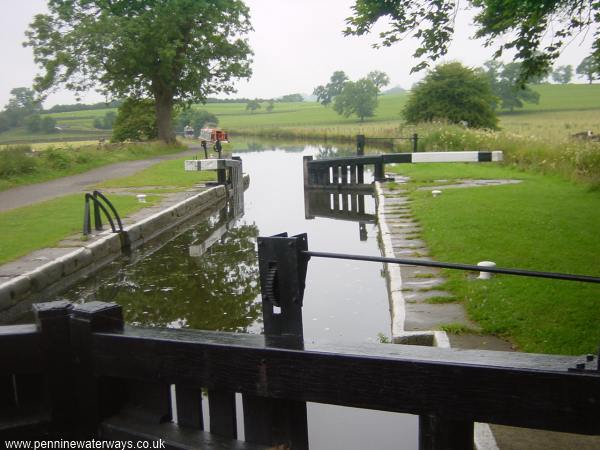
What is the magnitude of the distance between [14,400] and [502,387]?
2230 mm

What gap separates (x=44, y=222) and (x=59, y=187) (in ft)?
20.8

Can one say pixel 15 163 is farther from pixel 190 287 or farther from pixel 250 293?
pixel 250 293

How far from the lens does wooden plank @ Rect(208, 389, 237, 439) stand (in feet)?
9.12

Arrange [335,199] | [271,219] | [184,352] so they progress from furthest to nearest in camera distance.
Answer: [335,199] < [271,219] < [184,352]

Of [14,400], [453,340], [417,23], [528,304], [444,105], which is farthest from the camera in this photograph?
[444,105]

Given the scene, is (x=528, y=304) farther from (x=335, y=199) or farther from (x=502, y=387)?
(x=335, y=199)

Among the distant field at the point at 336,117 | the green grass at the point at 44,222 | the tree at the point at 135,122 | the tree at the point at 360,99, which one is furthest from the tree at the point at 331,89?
the green grass at the point at 44,222

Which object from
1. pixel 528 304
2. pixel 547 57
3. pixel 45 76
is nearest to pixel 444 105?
pixel 45 76

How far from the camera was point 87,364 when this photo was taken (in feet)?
9.45

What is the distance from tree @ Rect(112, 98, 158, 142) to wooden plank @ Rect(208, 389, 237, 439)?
32.2 meters

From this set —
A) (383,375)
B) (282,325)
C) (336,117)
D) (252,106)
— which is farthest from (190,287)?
(252,106)

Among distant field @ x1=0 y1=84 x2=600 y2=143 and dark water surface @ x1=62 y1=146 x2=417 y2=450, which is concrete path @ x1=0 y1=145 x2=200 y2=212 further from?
distant field @ x1=0 y1=84 x2=600 y2=143

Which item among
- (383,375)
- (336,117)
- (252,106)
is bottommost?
(383,375)

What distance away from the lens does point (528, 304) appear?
5.10m
